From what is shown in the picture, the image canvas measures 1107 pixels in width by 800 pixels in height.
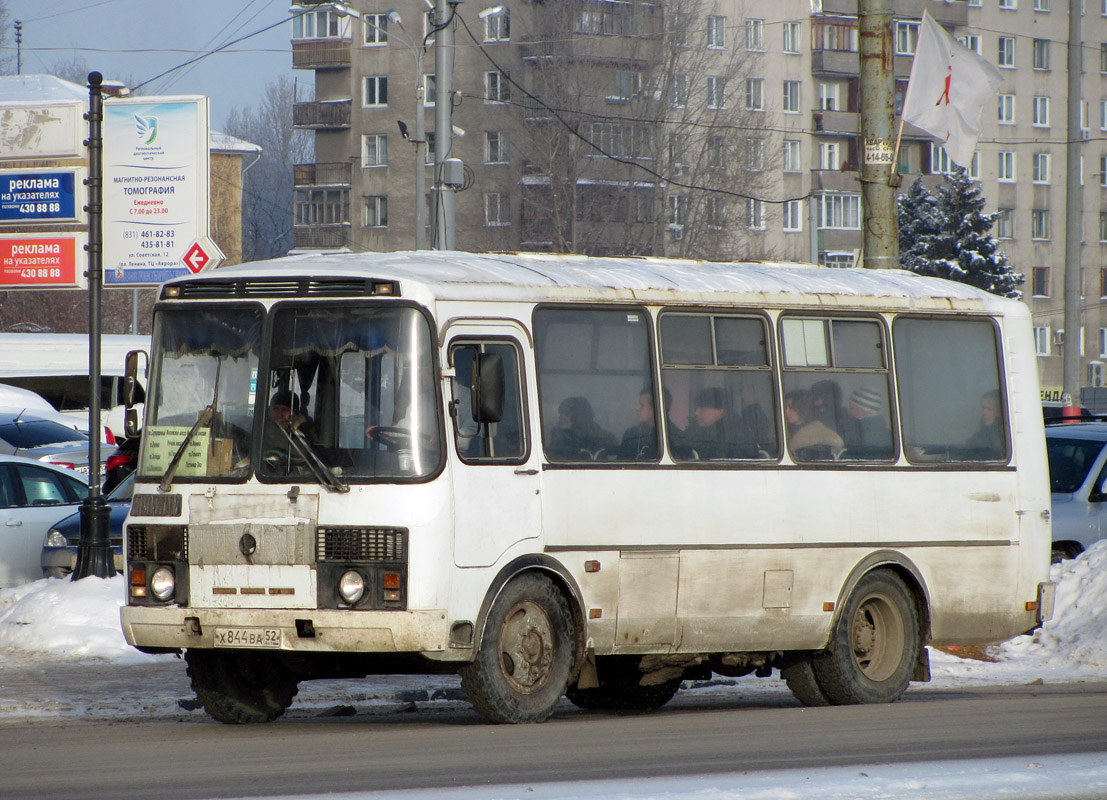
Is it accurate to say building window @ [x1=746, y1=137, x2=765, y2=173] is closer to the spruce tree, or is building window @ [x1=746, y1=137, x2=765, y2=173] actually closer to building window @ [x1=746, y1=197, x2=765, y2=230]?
building window @ [x1=746, y1=197, x2=765, y2=230]

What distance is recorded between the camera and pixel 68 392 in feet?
146

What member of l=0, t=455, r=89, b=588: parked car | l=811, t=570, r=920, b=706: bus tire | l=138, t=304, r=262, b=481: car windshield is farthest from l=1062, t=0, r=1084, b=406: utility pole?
l=138, t=304, r=262, b=481: car windshield

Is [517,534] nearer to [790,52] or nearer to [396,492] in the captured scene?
[396,492]

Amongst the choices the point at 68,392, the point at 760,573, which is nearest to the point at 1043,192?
the point at 68,392

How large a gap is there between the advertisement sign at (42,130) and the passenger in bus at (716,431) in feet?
97.8

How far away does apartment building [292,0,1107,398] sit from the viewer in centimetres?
6212

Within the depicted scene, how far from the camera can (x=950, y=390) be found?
40.5 feet

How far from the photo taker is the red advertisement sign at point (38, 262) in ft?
126

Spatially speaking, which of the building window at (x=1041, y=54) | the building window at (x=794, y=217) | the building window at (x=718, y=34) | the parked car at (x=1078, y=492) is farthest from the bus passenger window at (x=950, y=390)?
the building window at (x=1041, y=54)

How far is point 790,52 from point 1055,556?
64.1 meters

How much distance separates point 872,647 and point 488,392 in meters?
3.76

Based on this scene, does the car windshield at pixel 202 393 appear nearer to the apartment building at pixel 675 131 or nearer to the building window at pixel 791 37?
the apartment building at pixel 675 131

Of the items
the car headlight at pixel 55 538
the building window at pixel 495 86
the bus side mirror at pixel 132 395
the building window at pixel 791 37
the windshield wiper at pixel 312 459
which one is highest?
the building window at pixel 791 37

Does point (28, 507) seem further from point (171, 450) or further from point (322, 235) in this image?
point (322, 235)
